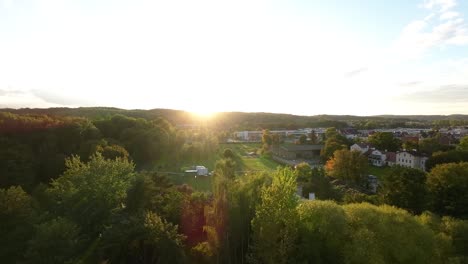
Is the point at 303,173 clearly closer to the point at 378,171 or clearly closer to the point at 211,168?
the point at 211,168

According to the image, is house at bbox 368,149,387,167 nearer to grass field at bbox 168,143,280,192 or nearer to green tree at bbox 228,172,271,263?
grass field at bbox 168,143,280,192

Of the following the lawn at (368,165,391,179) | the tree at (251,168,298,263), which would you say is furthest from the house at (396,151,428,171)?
the tree at (251,168,298,263)

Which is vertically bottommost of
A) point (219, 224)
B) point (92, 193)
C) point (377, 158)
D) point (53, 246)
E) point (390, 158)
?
point (377, 158)

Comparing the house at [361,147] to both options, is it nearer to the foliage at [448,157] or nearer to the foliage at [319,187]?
the foliage at [448,157]

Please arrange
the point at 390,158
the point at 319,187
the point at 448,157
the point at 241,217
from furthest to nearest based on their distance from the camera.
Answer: the point at 390,158
the point at 448,157
the point at 319,187
the point at 241,217

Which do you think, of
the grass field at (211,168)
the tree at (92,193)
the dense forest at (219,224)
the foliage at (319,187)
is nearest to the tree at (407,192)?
the dense forest at (219,224)

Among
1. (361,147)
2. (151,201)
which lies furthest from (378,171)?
(151,201)
